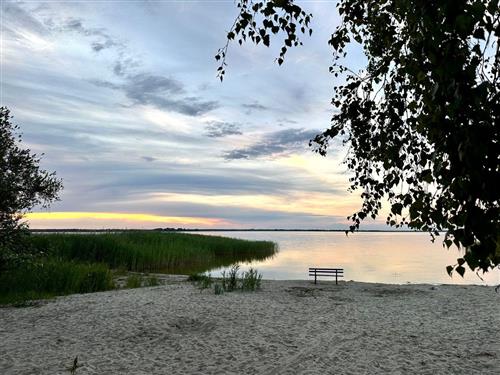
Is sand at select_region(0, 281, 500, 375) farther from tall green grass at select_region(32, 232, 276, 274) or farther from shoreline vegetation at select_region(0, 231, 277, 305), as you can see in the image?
tall green grass at select_region(32, 232, 276, 274)

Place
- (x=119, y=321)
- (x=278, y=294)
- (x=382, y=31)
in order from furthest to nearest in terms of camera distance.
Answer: (x=278, y=294) < (x=119, y=321) < (x=382, y=31)

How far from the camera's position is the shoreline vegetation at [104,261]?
1558 cm

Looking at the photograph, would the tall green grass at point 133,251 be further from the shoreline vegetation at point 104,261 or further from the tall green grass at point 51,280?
the tall green grass at point 51,280

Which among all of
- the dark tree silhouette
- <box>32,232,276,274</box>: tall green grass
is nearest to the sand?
the dark tree silhouette

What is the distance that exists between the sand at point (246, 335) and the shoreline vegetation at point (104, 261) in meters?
2.15

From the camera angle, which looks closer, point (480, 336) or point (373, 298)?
point (480, 336)

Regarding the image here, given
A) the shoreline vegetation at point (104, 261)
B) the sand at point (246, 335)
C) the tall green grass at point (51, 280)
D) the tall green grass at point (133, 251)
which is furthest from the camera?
the tall green grass at point (133, 251)

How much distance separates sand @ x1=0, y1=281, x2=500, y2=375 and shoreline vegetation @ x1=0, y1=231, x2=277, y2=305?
215cm

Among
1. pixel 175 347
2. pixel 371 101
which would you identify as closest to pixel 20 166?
pixel 175 347

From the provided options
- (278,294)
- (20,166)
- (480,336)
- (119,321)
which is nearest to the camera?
(480,336)

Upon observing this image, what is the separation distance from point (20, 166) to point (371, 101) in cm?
1150

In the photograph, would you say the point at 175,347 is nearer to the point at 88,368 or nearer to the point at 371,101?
the point at 88,368

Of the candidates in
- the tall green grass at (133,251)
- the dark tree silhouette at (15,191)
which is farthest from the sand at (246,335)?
the tall green grass at (133,251)

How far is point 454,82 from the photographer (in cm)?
223
